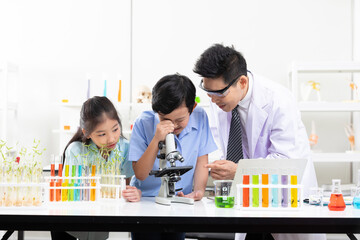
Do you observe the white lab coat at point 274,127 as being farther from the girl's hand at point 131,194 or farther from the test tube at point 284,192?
the girl's hand at point 131,194

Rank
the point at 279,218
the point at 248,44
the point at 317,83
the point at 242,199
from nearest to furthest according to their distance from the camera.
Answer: the point at 279,218
the point at 242,199
the point at 317,83
the point at 248,44

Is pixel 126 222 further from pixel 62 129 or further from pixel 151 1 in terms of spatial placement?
pixel 151 1

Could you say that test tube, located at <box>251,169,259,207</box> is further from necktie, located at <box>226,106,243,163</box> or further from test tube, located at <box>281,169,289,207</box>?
necktie, located at <box>226,106,243,163</box>

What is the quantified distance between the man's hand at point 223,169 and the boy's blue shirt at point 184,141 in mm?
145

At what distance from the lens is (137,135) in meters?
2.20

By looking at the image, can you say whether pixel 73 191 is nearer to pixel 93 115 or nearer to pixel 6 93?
pixel 93 115

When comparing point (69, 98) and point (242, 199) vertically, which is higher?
point (69, 98)

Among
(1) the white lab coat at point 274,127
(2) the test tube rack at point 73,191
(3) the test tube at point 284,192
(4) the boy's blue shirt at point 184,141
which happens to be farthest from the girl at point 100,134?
(3) the test tube at point 284,192

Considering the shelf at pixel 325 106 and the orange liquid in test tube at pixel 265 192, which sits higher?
the shelf at pixel 325 106

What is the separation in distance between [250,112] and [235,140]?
169mm

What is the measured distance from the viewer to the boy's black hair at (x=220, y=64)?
84.4 inches

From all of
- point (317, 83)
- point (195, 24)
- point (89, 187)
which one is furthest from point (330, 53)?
point (89, 187)

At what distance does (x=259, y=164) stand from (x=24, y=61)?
3.68 m

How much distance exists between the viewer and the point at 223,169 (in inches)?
83.0
